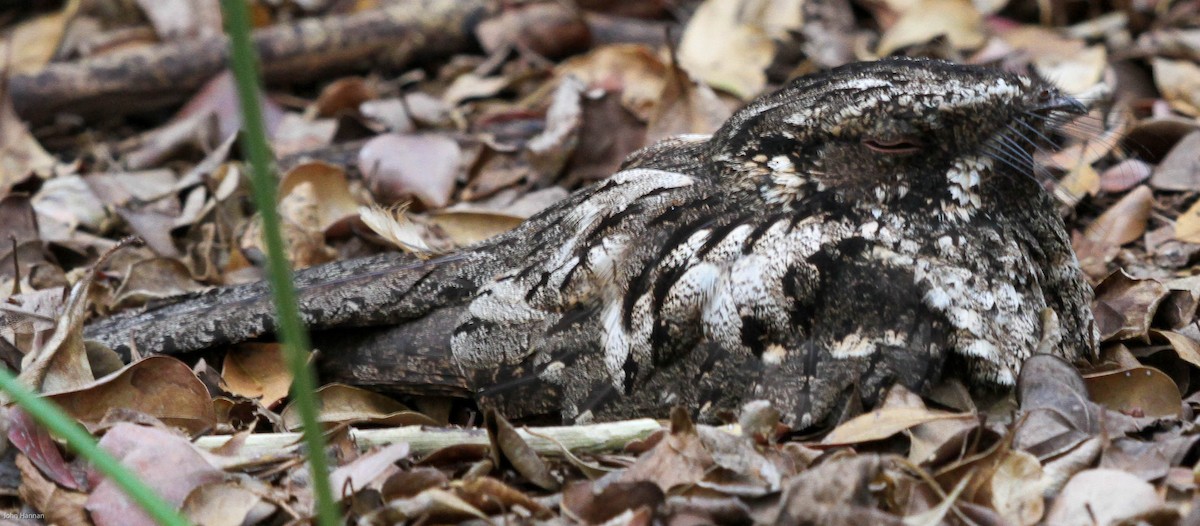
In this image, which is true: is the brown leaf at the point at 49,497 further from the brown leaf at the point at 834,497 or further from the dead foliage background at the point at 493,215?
the brown leaf at the point at 834,497

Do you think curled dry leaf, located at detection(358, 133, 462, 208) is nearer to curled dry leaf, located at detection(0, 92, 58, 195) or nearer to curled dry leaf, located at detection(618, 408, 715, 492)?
curled dry leaf, located at detection(0, 92, 58, 195)

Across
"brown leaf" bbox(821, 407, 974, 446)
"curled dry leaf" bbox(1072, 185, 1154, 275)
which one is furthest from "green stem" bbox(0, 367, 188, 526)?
"curled dry leaf" bbox(1072, 185, 1154, 275)

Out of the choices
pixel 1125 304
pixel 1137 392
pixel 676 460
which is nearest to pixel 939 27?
pixel 1125 304

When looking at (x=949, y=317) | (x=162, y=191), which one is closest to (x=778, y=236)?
(x=949, y=317)

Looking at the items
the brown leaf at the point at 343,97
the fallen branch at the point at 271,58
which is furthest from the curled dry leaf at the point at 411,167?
the fallen branch at the point at 271,58

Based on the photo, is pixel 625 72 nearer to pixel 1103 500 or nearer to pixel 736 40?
pixel 736 40

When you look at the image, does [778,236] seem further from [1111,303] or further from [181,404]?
[181,404]

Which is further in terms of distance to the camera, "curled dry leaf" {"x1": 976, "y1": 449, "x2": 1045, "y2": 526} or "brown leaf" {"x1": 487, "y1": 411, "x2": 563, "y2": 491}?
"brown leaf" {"x1": 487, "y1": 411, "x2": 563, "y2": 491}

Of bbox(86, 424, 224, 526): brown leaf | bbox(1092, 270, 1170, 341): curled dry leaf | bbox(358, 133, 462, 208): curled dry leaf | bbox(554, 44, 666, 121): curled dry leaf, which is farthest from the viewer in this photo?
bbox(554, 44, 666, 121): curled dry leaf
